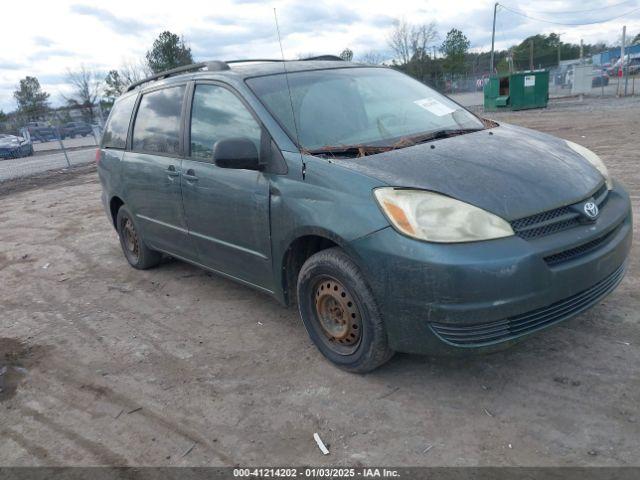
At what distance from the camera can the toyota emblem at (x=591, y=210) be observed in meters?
2.81

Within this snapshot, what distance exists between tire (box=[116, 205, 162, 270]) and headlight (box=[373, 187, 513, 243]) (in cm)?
334

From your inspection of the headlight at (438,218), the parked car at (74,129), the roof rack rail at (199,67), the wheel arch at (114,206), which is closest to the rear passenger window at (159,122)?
the roof rack rail at (199,67)

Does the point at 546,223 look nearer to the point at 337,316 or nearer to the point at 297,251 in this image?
the point at 337,316

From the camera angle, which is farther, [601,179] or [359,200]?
[601,179]

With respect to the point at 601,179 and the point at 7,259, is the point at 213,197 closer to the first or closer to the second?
the point at 601,179

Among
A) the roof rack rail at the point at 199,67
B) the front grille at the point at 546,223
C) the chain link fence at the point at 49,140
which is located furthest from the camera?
the chain link fence at the point at 49,140

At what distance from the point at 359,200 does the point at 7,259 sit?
5.76 meters

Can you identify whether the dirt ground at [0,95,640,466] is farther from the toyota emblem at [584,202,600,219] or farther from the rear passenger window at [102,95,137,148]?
the rear passenger window at [102,95,137,148]

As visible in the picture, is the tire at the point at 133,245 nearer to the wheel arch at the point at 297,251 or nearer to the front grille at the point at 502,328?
the wheel arch at the point at 297,251

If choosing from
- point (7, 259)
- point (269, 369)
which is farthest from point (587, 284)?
point (7, 259)

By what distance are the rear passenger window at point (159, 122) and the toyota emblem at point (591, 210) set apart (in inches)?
117

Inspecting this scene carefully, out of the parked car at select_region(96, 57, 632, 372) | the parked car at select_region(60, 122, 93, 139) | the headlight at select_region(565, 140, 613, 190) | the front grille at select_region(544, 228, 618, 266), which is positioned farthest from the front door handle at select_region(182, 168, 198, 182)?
the parked car at select_region(60, 122, 93, 139)

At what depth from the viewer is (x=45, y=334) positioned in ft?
14.0

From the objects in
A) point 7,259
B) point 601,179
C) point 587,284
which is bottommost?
point 7,259
